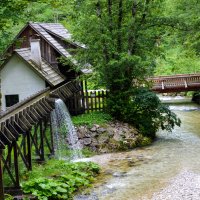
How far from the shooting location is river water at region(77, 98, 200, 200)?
43.6ft

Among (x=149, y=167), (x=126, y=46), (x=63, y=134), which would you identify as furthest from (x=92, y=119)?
(x=149, y=167)

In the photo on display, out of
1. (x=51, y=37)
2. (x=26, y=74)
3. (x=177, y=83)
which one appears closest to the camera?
(x=26, y=74)

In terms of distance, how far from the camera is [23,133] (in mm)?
13211

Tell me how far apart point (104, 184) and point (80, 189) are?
3.29 ft

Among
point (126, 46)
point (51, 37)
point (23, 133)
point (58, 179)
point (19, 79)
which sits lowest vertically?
point (58, 179)

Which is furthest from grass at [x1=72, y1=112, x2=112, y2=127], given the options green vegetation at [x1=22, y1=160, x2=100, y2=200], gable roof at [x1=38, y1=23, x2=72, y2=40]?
gable roof at [x1=38, y1=23, x2=72, y2=40]

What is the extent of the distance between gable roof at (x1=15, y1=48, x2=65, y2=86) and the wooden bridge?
38.6 ft

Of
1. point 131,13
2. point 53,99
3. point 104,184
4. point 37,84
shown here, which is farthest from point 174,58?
point 104,184

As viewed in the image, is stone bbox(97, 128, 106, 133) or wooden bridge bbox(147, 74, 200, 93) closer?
stone bbox(97, 128, 106, 133)

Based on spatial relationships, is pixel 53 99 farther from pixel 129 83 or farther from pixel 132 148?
pixel 129 83

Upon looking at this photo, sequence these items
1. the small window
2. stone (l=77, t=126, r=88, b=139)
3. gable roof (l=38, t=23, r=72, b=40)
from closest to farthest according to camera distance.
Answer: stone (l=77, t=126, r=88, b=139) → the small window → gable roof (l=38, t=23, r=72, b=40)

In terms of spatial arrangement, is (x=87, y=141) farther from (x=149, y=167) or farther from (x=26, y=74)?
(x=26, y=74)

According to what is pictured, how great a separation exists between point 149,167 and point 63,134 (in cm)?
535

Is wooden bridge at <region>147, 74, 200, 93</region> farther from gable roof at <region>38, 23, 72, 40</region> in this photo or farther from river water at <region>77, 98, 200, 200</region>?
river water at <region>77, 98, 200, 200</region>
